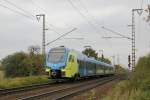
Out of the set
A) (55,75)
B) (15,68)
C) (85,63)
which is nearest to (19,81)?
(55,75)

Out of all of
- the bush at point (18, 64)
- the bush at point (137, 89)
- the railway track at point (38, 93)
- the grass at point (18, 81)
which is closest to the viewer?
the bush at point (137, 89)

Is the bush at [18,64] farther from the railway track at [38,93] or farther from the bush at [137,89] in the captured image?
the bush at [137,89]

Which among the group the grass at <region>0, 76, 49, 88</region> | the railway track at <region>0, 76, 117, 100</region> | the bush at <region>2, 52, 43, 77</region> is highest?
the bush at <region>2, 52, 43, 77</region>

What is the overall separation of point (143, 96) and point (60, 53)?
72.1 ft

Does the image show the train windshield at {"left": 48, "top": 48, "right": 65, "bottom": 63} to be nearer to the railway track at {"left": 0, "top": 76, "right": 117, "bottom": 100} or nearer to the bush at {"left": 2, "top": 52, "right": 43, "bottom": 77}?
the railway track at {"left": 0, "top": 76, "right": 117, "bottom": 100}

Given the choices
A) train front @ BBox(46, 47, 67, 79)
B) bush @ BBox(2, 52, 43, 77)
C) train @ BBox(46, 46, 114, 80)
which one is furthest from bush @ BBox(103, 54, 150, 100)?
bush @ BBox(2, 52, 43, 77)

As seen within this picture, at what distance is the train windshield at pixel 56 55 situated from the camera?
127 feet

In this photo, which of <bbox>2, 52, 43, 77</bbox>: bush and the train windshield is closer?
the train windshield

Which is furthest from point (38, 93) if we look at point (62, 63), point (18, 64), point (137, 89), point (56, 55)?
point (18, 64)

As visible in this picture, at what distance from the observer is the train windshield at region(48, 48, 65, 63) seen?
127ft

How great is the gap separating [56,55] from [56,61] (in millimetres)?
708

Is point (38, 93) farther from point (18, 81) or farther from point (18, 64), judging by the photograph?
point (18, 64)

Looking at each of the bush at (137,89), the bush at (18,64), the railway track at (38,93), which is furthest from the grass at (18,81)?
the bush at (18,64)

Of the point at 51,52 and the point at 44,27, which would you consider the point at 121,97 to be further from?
the point at 44,27
